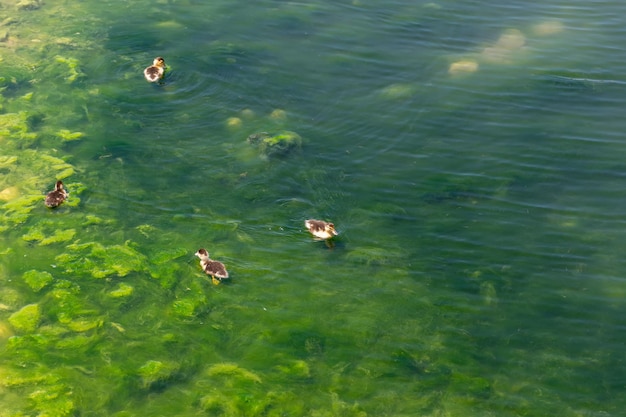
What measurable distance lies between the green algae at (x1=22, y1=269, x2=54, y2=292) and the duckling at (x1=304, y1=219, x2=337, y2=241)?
291 centimetres

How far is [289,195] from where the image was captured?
28.5ft

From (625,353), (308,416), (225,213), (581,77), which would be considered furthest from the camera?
(581,77)

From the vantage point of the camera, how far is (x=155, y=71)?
10523mm

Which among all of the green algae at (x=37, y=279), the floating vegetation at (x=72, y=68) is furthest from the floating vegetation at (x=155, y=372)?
the floating vegetation at (x=72, y=68)

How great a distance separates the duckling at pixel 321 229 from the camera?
7.85 metres

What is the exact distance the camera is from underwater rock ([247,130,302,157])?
9.27m

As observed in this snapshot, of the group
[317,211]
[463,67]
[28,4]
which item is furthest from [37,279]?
[28,4]

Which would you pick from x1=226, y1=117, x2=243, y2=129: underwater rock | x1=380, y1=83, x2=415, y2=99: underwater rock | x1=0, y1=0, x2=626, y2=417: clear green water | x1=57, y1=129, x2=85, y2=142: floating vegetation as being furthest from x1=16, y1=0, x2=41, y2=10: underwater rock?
x1=380, y1=83, x2=415, y2=99: underwater rock

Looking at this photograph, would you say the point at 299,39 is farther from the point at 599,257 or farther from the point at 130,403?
the point at 130,403

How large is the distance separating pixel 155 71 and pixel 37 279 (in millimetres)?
4254

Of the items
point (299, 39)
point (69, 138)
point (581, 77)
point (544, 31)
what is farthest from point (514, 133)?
point (69, 138)

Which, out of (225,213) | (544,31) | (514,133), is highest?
(544,31)

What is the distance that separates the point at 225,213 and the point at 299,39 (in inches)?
181

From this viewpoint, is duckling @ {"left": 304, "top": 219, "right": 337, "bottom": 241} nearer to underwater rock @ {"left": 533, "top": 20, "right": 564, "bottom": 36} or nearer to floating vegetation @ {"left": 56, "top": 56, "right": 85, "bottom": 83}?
floating vegetation @ {"left": 56, "top": 56, "right": 85, "bottom": 83}
